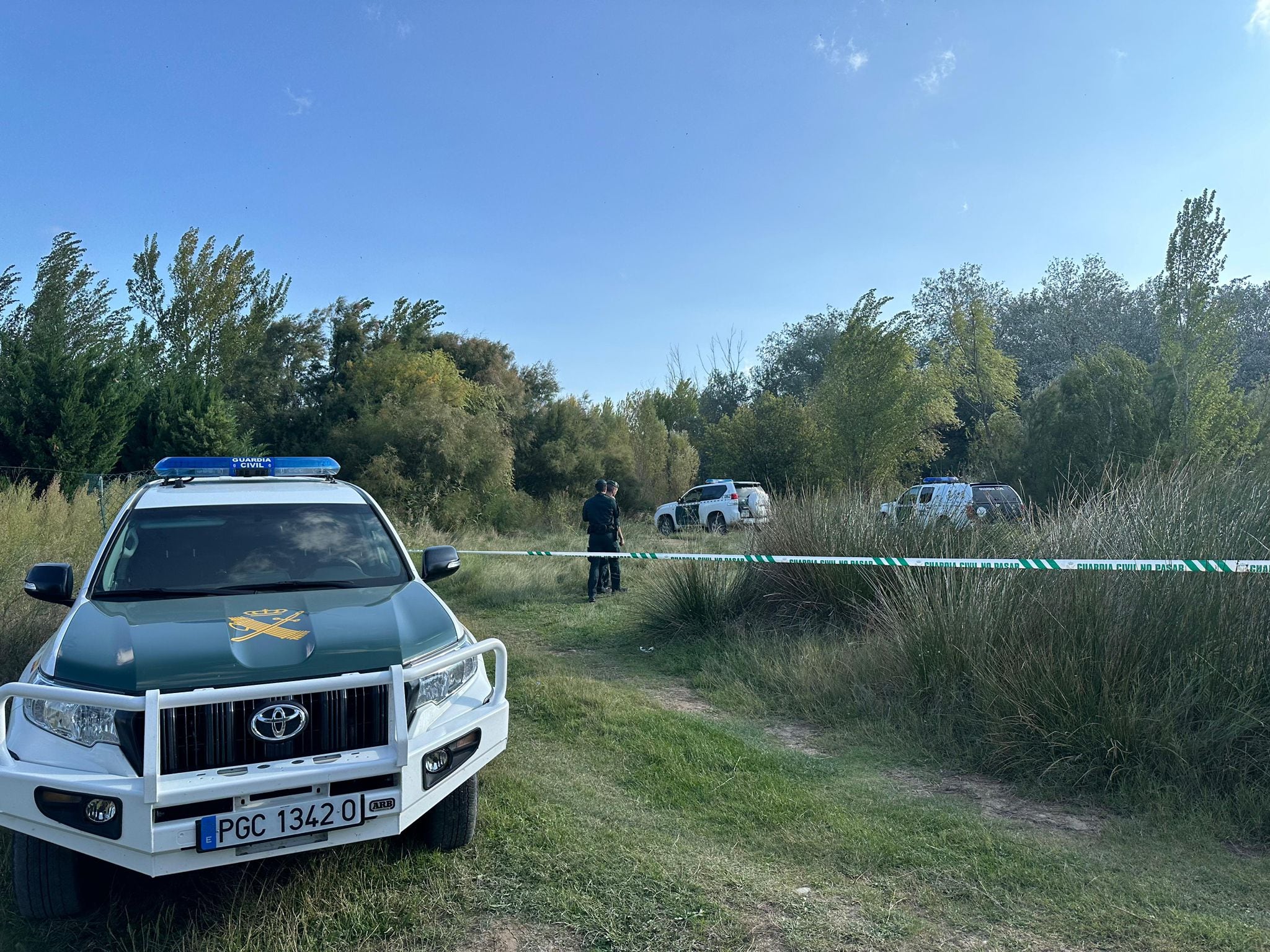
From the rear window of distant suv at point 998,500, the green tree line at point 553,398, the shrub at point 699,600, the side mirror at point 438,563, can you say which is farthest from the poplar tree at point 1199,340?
the side mirror at point 438,563

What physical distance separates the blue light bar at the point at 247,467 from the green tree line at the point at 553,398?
7057 millimetres

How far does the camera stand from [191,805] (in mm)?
2898

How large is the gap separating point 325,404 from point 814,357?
96.5 feet

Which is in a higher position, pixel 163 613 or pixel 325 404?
pixel 325 404

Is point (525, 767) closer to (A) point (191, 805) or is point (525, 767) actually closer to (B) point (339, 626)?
(B) point (339, 626)

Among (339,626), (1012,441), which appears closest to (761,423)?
(1012,441)

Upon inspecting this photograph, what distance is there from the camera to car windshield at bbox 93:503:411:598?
424 cm

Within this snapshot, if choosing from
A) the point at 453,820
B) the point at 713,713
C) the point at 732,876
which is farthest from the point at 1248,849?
the point at 453,820

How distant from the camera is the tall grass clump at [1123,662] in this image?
14.5ft

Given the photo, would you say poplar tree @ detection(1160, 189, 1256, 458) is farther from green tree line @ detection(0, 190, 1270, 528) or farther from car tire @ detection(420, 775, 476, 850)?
car tire @ detection(420, 775, 476, 850)

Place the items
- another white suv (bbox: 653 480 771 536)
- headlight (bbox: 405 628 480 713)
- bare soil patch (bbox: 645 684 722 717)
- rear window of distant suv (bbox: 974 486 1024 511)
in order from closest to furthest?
1. headlight (bbox: 405 628 480 713)
2. bare soil patch (bbox: 645 684 722 717)
3. rear window of distant suv (bbox: 974 486 1024 511)
4. another white suv (bbox: 653 480 771 536)

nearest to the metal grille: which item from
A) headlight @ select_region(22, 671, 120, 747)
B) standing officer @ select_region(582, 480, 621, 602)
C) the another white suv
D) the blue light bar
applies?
headlight @ select_region(22, 671, 120, 747)

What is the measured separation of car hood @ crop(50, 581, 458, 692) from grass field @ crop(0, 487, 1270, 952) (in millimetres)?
936

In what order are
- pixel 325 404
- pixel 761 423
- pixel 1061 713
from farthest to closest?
pixel 325 404 → pixel 761 423 → pixel 1061 713
